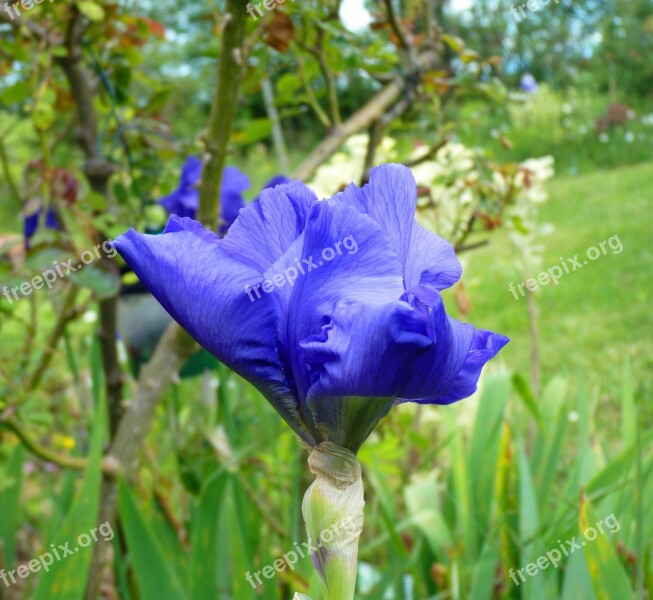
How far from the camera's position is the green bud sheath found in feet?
1.57

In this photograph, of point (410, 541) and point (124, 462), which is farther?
point (410, 541)

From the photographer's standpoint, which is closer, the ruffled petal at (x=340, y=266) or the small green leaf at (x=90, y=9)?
the ruffled petal at (x=340, y=266)

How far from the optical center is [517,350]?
309cm

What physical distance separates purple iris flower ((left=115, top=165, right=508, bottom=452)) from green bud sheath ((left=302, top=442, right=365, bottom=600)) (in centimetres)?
2

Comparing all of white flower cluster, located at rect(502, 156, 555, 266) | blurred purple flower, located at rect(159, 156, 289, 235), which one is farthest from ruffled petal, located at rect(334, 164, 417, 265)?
white flower cluster, located at rect(502, 156, 555, 266)

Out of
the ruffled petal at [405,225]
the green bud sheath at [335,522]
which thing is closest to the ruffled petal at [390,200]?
the ruffled petal at [405,225]

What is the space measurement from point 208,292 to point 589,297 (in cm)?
332

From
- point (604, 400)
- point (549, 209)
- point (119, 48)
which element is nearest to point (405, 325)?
point (119, 48)

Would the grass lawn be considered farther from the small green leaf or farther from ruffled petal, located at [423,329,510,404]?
ruffled petal, located at [423,329,510,404]

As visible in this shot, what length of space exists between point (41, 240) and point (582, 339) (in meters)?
2.38

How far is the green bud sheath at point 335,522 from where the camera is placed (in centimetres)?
48

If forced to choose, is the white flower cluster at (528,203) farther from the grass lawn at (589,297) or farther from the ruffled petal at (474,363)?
the ruffled petal at (474,363)

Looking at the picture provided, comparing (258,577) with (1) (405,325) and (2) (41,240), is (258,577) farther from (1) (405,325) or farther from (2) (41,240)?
(1) (405,325)

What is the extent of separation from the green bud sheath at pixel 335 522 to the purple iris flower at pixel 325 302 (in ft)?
0.08
